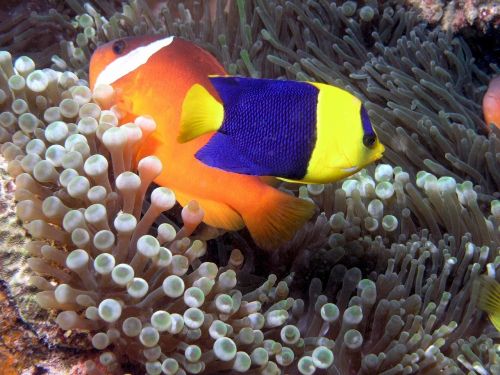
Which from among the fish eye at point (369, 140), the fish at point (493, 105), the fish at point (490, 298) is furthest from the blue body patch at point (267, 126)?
the fish at point (493, 105)

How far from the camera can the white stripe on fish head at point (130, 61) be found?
1350mm

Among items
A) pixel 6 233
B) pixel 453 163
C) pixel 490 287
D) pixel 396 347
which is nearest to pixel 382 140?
pixel 453 163

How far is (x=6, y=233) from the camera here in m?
1.17

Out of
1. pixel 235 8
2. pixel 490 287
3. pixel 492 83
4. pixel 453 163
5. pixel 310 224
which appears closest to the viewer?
pixel 490 287

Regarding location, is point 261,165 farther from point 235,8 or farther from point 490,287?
point 235,8

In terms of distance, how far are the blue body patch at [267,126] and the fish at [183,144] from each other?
125 mm

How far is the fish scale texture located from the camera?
1.05 meters

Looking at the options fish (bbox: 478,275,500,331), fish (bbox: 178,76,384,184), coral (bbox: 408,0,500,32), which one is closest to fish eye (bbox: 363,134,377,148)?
fish (bbox: 178,76,384,184)

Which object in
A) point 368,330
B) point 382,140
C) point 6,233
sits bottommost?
point 368,330

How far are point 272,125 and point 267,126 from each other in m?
0.01

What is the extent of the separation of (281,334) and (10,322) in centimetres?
60

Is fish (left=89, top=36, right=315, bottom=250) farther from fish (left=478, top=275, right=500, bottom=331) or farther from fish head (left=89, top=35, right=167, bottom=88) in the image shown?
fish (left=478, top=275, right=500, bottom=331)

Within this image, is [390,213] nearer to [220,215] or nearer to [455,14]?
[220,215]

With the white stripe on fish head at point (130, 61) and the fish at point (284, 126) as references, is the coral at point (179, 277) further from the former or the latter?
the fish at point (284, 126)
